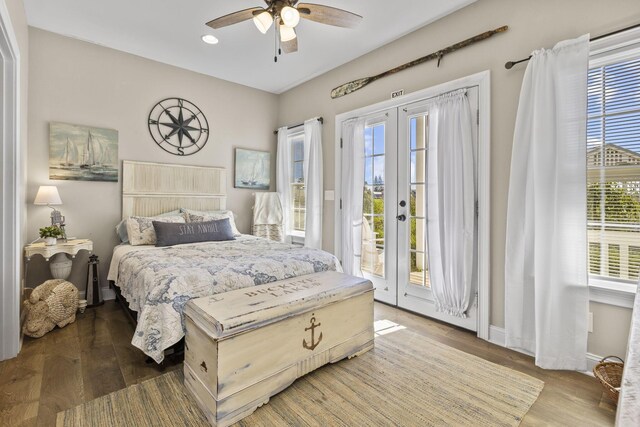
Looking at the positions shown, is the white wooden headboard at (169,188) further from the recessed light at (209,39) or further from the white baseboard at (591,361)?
the white baseboard at (591,361)

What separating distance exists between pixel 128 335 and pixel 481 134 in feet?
11.3

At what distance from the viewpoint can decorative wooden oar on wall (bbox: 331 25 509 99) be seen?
2.57 m

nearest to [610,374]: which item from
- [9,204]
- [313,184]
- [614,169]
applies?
[614,169]

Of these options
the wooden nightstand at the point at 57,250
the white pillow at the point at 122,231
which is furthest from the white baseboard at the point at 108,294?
the white pillow at the point at 122,231

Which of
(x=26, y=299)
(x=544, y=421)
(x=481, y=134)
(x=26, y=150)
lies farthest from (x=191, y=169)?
(x=544, y=421)

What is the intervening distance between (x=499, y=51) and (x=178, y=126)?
143 inches

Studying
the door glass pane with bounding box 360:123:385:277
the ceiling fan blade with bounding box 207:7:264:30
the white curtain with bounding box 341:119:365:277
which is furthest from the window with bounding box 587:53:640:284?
the ceiling fan blade with bounding box 207:7:264:30

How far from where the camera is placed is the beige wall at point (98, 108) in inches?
124

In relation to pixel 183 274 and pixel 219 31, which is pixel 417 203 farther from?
pixel 219 31

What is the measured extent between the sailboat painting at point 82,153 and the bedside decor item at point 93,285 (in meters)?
0.92

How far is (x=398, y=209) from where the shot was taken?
10.9ft

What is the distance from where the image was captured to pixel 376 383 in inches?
77.2

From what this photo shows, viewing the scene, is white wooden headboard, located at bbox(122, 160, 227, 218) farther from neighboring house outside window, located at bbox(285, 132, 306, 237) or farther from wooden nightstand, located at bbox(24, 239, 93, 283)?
neighboring house outside window, located at bbox(285, 132, 306, 237)

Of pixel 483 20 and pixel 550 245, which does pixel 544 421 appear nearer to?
pixel 550 245
